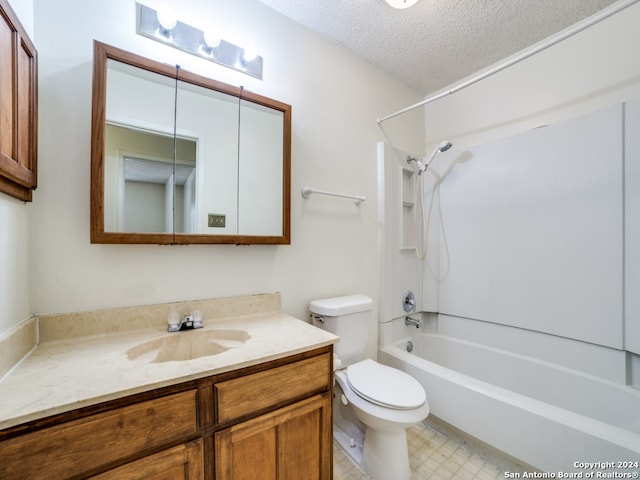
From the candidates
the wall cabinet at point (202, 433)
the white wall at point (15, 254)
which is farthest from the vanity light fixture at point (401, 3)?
the wall cabinet at point (202, 433)

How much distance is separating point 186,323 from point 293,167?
1.00 meters

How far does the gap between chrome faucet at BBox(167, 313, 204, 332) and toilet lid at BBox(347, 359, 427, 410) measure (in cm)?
83

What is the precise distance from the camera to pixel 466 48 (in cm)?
186

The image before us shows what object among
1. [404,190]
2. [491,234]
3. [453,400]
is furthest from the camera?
[404,190]

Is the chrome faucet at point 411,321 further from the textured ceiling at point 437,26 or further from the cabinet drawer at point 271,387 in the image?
the textured ceiling at point 437,26

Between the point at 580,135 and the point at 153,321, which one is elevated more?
the point at 580,135

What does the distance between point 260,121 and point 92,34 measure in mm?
729

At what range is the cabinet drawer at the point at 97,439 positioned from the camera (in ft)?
1.98

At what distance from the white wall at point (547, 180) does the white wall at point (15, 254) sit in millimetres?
2492

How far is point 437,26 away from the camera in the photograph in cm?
165

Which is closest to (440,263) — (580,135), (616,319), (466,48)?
(616,319)

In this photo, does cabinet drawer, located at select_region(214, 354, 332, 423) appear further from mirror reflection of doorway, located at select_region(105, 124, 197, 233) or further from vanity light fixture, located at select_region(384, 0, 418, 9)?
vanity light fixture, located at select_region(384, 0, 418, 9)

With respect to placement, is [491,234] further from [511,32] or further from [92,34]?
[92,34]

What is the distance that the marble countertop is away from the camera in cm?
65
